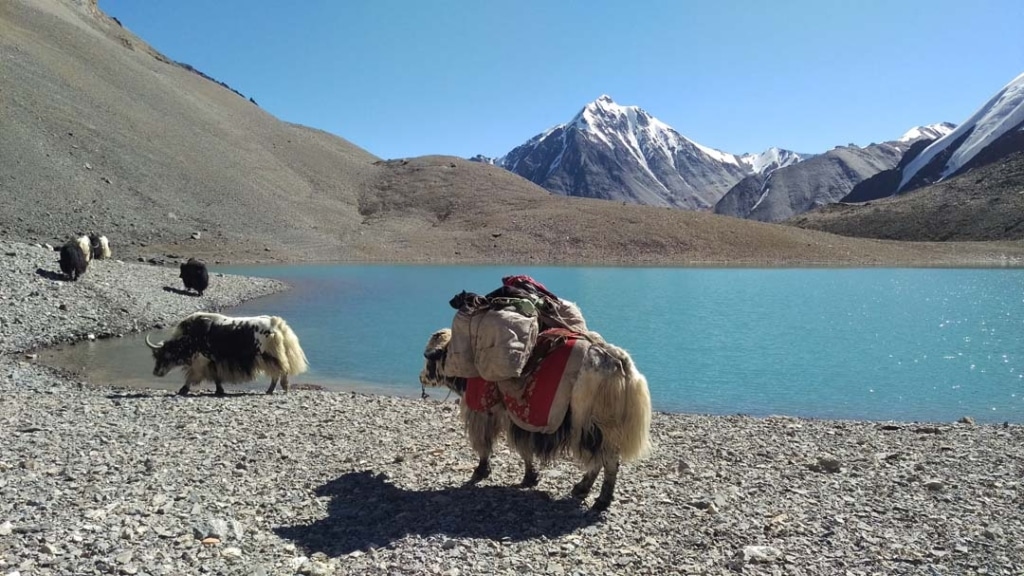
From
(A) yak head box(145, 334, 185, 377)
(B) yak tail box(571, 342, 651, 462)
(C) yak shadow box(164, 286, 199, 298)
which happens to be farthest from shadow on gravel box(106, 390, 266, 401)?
(C) yak shadow box(164, 286, 199, 298)

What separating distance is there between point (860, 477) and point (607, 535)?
9.49 feet

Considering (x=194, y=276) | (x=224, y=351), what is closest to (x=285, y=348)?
(x=224, y=351)

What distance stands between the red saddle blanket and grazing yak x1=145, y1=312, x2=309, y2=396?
603 centimetres

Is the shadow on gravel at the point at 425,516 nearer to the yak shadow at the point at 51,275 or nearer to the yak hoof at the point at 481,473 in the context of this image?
the yak hoof at the point at 481,473

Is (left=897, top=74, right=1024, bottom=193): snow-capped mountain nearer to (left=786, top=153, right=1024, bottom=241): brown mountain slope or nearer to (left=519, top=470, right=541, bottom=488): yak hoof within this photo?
(left=786, top=153, right=1024, bottom=241): brown mountain slope

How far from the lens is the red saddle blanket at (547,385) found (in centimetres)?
522

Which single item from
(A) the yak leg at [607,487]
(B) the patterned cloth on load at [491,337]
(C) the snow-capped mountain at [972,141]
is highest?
(C) the snow-capped mountain at [972,141]

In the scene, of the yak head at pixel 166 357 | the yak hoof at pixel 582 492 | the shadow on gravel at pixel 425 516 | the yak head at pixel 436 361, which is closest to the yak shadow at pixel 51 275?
the yak head at pixel 166 357

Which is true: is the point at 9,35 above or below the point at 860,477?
above

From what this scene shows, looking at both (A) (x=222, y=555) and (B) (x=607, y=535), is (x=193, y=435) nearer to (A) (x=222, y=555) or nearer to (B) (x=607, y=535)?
(A) (x=222, y=555)

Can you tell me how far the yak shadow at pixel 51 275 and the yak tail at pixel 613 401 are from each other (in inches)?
728

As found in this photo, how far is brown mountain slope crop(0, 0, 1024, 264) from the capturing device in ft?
155

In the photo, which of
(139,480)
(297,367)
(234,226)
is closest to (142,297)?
(297,367)

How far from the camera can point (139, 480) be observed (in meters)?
5.27
